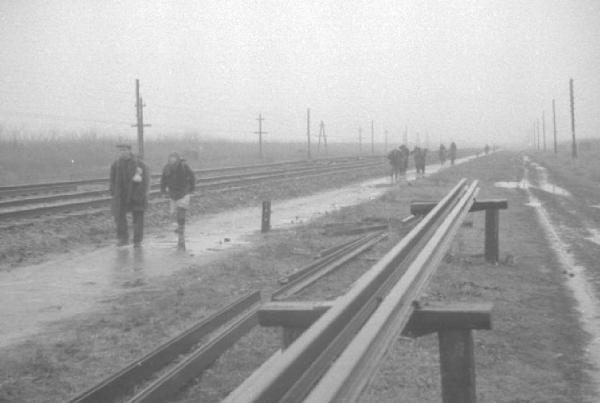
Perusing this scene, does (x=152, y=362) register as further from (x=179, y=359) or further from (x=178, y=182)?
(x=178, y=182)

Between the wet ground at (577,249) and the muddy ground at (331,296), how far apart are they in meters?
0.11

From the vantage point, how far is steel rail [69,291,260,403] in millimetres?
4734

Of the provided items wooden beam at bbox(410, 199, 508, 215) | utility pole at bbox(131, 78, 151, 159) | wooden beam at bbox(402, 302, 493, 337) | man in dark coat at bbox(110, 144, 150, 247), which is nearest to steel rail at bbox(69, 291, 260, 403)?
wooden beam at bbox(402, 302, 493, 337)

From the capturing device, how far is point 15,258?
39.7 feet

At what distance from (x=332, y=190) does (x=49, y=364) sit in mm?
24486

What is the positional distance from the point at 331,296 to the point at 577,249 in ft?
→ 17.6

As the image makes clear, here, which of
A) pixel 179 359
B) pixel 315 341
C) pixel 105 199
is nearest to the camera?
pixel 315 341

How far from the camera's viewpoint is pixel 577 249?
11.6m

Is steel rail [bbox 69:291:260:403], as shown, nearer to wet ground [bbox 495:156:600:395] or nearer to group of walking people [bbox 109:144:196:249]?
wet ground [bbox 495:156:600:395]

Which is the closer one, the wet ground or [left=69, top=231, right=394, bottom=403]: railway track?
[left=69, top=231, right=394, bottom=403]: railway track

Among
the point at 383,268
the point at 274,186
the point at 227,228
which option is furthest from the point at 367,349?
the point at 274,186

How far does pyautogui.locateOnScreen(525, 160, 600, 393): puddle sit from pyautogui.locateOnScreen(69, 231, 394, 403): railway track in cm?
270

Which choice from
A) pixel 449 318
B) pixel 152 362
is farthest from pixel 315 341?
pixel 152 362

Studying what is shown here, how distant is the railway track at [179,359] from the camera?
187 inches
